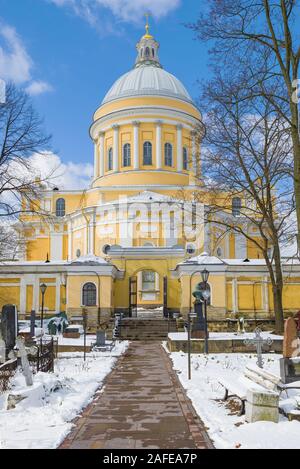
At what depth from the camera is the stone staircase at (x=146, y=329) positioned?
80.7 feet

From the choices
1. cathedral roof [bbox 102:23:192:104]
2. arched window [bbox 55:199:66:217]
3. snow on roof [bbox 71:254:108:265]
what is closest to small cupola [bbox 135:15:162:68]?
cathedral roof [bbox 102:23:192:104]

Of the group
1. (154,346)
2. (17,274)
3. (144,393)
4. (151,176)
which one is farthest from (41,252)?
(144,393)

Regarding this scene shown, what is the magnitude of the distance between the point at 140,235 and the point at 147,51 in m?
24.7

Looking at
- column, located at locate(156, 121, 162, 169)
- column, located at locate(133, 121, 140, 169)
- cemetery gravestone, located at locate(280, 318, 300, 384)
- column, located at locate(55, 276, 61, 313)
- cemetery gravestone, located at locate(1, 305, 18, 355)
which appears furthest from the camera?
column, located at locate(133, 121, 140, 169)

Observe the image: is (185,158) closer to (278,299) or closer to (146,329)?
(146,329)

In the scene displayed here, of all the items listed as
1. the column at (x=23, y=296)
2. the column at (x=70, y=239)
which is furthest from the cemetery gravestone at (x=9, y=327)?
the column at (x=70, y=239)

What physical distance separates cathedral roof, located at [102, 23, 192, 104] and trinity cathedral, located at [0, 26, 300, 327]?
103 mm

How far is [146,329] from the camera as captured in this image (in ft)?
84.3

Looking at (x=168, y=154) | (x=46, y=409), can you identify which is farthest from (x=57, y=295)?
(x=46, y=409)

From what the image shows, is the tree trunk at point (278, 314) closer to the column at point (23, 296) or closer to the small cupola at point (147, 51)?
the column at point (23, 296)

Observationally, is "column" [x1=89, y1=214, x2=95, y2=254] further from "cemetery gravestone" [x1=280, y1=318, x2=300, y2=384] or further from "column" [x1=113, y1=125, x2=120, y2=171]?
"cemetery gravestone" [x1=280, y1=318, x2=300, y2=384]

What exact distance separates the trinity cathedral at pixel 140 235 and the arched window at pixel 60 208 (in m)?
0.11

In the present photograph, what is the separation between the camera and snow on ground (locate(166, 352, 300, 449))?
6.18 meters
